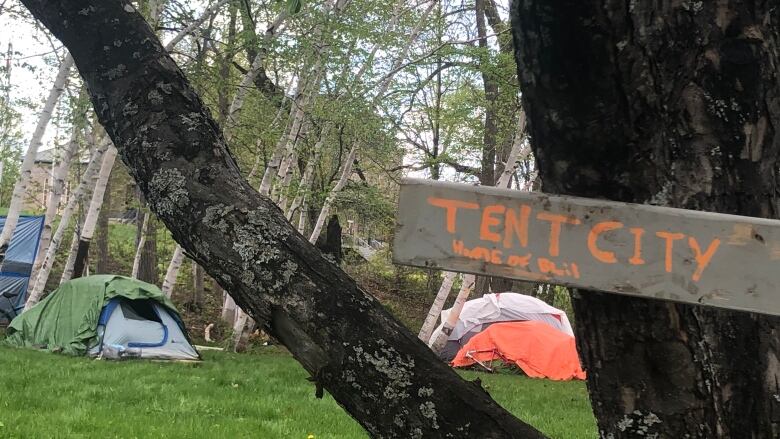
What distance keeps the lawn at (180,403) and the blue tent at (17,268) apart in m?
3.68

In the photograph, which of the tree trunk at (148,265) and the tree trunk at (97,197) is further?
the tree trunk at (148,265)

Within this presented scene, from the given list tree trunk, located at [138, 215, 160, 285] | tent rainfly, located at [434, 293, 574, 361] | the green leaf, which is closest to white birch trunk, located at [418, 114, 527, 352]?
tent rainfly, located at [434, 293, 574, 361]

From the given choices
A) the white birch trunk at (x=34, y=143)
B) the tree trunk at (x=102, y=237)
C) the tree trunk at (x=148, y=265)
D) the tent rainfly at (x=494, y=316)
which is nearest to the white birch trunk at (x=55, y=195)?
the white birch trunk at (x=34, y=143)

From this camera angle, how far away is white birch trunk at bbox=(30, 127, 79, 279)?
33.0 feet

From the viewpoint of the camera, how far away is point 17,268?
12.6 meters

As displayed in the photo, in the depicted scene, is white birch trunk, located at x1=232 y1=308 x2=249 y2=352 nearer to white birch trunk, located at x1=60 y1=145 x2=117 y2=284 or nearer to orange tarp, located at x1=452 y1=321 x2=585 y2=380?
white birch trunk, located at x1=60 y1=145 x2=117 y2=284

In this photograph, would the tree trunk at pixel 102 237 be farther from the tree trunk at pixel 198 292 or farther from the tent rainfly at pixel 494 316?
the tent rainfly at pixel 494 316

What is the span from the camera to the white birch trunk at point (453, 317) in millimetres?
10680

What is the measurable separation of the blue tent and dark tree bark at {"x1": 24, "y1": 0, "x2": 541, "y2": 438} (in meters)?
11.8

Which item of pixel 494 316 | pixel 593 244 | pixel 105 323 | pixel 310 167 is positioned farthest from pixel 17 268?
pixel 593 244

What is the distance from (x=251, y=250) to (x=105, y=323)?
8.99m

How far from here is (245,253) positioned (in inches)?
58.8

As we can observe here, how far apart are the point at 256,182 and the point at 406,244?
543 inches

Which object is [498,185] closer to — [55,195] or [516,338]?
[516,338]
